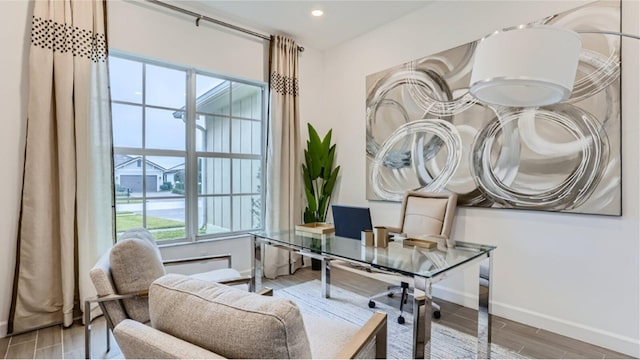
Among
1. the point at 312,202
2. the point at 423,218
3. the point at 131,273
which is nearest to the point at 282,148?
the point at 312,202

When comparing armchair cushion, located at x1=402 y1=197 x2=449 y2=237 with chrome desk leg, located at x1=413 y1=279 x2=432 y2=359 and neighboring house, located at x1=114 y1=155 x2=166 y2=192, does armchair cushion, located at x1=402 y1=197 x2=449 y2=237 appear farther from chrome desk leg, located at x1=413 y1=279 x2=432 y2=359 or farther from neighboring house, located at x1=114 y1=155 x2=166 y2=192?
neighboring house, located at x1=114 y1=155 x2=166 y2=192

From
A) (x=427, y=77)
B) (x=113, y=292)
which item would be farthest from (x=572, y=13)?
(x=113, y=292)

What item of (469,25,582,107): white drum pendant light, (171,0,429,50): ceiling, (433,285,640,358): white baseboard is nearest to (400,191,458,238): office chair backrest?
(433,285,640,358): white baseboard

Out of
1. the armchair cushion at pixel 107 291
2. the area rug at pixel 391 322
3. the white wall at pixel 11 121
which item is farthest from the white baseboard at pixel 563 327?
the white wall at pixel 11 121

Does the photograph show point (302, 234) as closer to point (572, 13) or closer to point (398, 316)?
point (398, 316)

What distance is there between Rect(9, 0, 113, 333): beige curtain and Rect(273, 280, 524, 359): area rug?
5.91 feet

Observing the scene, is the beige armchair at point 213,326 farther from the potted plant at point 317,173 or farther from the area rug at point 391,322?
the potted plant at point 317,173

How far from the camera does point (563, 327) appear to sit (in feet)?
7.99

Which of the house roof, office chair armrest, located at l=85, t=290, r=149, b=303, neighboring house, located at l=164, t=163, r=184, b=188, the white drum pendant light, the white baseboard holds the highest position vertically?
the white drum pendant light

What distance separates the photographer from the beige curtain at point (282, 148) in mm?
3875

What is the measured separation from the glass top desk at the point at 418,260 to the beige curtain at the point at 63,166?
1454mm

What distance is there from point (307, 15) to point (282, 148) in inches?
59.8

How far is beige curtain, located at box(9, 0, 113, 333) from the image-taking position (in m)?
2.46

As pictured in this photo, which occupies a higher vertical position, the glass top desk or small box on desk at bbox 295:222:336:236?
small box on desk at bbox 295:222:336:236
